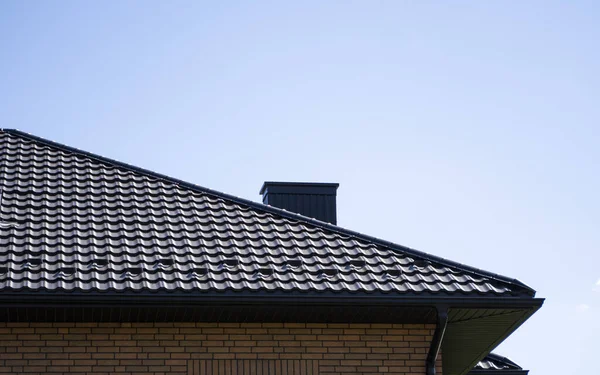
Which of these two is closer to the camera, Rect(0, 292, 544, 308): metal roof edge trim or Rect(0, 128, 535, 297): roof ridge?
Rect(0, 292, 544, 308): metal roof edge trim

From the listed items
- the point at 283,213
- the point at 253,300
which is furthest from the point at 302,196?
the point at 253,300

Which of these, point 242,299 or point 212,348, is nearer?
point 242,299

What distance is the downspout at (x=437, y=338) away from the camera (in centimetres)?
872

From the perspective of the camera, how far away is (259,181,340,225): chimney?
43.4 feet

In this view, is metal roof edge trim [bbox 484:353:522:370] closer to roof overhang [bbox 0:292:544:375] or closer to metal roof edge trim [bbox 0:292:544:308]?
roof overhang [bbox 0:292:544:375]

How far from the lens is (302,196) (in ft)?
43.8

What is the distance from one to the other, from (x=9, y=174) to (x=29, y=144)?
52.7 inches

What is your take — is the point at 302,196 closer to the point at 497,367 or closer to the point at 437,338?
the point at 497,367

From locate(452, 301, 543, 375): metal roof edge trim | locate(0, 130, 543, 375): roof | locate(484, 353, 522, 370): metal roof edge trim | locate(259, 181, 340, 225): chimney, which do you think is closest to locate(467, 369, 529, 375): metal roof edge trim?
locate(484, 353, 522, 370): metal roof edge trim

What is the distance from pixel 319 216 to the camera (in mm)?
13117

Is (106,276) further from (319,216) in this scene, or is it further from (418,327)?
(319,216)

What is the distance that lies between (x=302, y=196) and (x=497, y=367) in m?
3.72

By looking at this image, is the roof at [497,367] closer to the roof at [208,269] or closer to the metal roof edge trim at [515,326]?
the roof at [208,269]

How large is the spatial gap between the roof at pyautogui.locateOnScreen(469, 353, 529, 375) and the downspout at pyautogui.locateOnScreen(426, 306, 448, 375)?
14.8ft
